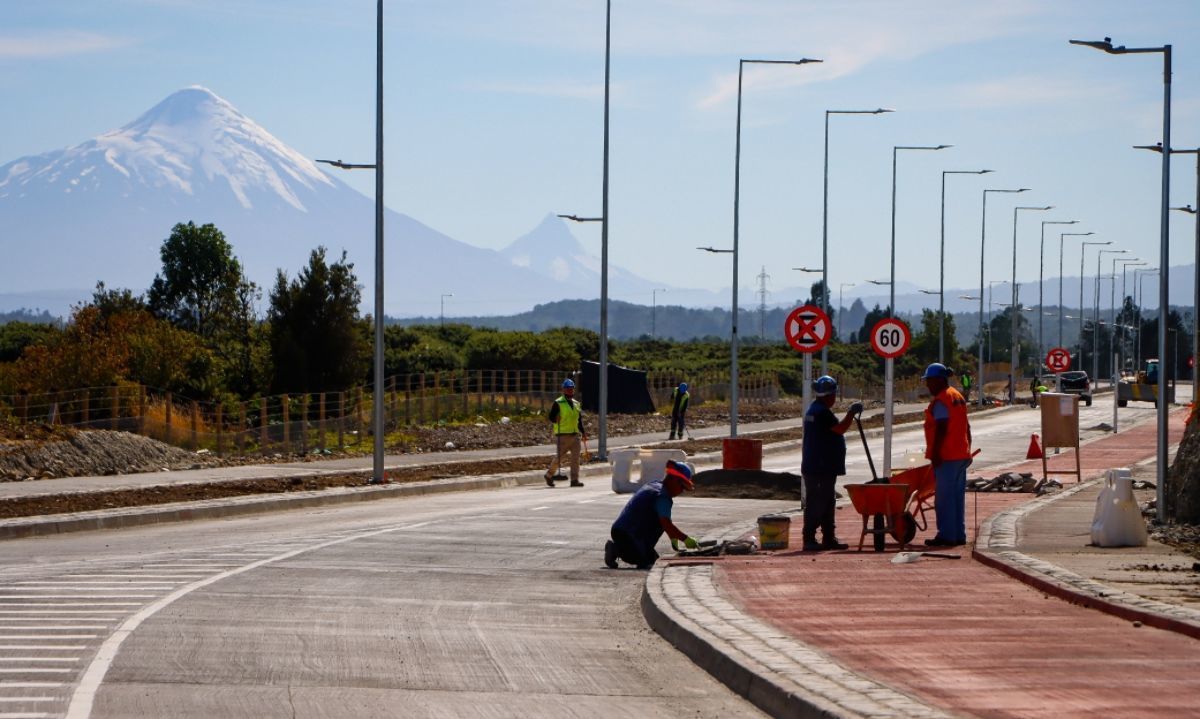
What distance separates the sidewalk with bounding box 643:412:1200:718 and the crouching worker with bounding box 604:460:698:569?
0.64 meters

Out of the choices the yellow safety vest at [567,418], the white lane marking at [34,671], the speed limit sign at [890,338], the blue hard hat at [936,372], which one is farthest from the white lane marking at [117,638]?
the yellow safety vest at [567,418]

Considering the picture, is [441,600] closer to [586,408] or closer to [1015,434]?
[1015,434]

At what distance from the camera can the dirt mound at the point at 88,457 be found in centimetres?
3072

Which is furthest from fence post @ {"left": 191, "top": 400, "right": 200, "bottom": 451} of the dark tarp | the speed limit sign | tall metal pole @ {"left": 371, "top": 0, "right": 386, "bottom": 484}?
the dark tarp

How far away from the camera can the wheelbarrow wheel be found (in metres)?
17.2

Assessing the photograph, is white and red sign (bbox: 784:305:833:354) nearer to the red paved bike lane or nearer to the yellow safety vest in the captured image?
the red paved bike lane

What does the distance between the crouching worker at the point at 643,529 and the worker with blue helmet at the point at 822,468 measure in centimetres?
143

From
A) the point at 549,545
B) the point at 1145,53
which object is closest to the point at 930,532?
the point at 549,545

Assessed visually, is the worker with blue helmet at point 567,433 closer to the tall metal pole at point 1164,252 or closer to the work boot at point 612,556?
the tall metal pole at point 1164,252

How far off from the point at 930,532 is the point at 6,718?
1291 cm

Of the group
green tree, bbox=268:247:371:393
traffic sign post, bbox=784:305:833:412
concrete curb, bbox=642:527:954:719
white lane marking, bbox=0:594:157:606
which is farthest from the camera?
green tree, bbox=268:247:371:393

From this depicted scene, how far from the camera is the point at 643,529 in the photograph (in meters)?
17.0

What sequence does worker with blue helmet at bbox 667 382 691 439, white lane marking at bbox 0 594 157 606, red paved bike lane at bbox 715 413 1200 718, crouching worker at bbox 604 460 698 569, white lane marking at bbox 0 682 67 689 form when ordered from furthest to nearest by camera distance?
1. worker with blue helmet at bbox 667 382 691 439
2. crouching worker at bbox 604 460 698 569
3. white lane marking at bbox 0 594 157 606
4. white lane marking at bbox 0 682 67 689
5. red paved bike lane at bbox 715 413 1200 718

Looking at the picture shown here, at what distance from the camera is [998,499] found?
2509 cm
